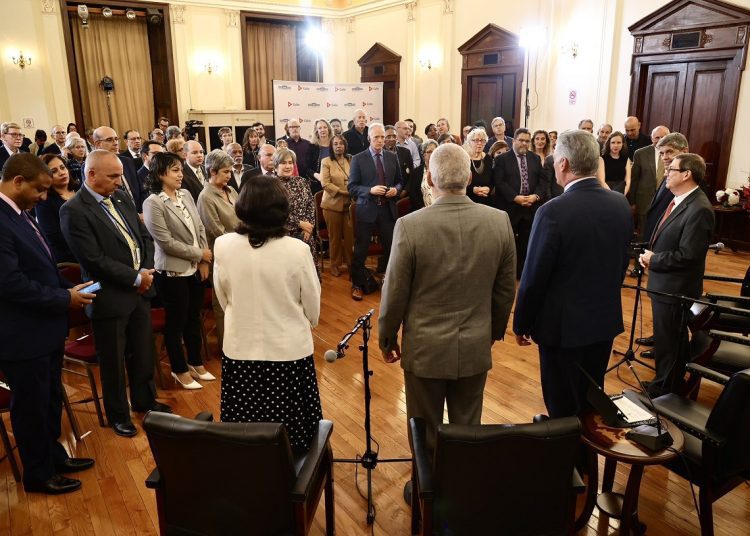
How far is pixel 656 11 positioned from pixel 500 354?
6.32m

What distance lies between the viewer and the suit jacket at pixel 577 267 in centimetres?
227

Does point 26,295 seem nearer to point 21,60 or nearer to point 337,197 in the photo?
point 337,197

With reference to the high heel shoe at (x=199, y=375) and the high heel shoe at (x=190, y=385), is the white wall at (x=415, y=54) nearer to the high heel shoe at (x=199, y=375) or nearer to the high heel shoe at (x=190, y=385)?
the high heel shoe at (x=199, y=375)

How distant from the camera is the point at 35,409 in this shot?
2533 millimetres

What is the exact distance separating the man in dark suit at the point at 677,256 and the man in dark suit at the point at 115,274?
300 cm

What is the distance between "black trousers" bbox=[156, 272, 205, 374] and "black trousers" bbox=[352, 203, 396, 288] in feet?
6.92

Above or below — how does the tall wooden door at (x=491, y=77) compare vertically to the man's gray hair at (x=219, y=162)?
above

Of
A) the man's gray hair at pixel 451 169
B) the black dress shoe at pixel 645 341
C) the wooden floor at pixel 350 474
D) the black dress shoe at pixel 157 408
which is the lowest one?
the wooden floor at pixel 350 474

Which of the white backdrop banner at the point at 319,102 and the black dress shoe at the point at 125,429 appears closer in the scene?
the black dress shoe at the point at 125,429

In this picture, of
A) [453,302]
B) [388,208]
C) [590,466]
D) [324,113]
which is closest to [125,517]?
[453,302]

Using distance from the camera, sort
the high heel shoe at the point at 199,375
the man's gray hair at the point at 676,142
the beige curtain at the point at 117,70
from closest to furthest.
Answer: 1. the high heel shoe at the point at 199,375
2. the man's gray hair at the point at 676,142
3. the beige curtain at the point at 117,70

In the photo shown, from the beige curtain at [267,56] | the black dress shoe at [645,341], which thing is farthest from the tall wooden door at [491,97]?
the black dress shoe at [645,341]

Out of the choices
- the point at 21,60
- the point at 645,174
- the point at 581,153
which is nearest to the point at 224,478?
the point at 581,153

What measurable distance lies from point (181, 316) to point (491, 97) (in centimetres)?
837
